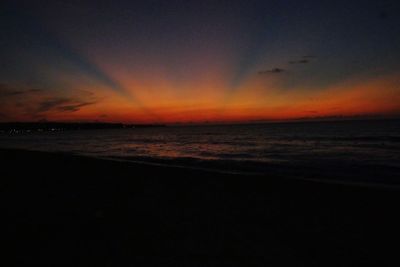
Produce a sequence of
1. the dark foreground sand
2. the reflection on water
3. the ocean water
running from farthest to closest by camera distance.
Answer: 1. the reflection on water
2. the ocean water
3. the dark foreground sand

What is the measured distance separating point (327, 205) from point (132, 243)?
5.48 metres

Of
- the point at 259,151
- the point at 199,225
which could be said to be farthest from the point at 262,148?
the point at 199,225

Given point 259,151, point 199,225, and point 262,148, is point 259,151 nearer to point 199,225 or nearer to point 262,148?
point 262,148

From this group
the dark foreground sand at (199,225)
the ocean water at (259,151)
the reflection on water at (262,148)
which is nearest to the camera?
the dark foreground sand at (199,225)

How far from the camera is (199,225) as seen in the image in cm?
625

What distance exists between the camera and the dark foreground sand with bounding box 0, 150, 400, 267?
4.69 metres

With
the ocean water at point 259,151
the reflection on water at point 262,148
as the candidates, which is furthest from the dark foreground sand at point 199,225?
the reflection on water at point 262,148

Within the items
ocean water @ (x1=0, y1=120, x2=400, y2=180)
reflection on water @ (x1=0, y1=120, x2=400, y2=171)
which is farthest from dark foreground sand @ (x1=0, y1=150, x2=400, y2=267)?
reflection on water @ (x1=0, y1=120, x2=400, y2=171)

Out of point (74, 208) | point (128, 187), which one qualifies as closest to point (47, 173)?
point (128, 187)

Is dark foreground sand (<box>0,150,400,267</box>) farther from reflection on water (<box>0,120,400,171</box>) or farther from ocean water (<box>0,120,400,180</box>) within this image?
reflection on water (<box>0,120,400,171</box>)

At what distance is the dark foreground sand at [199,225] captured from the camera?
4688 mm

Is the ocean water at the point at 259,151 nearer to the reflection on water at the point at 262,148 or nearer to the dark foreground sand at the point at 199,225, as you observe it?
the reflection on water at the point at 262,148

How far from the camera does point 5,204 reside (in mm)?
7848

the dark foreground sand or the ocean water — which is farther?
the ocean water
